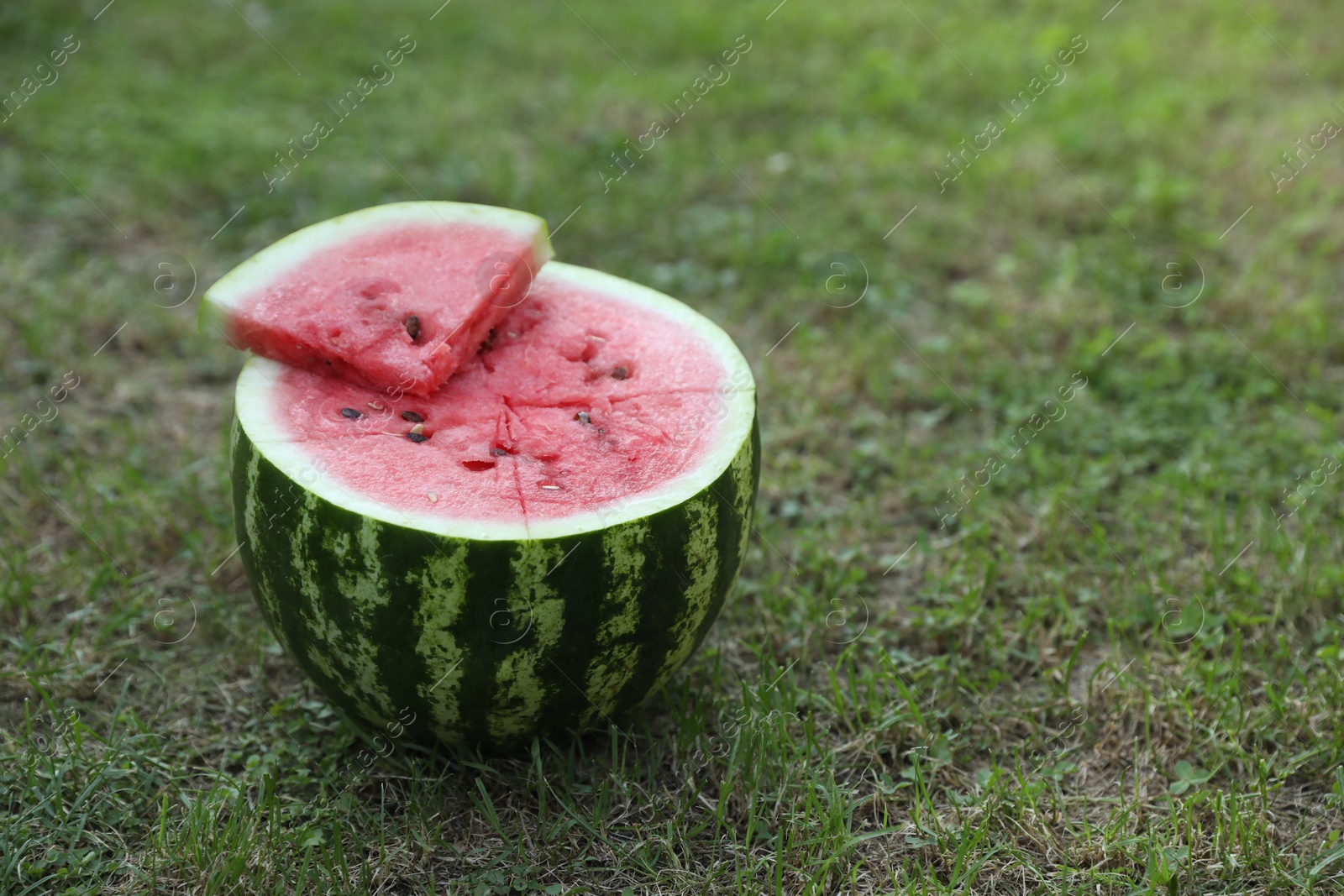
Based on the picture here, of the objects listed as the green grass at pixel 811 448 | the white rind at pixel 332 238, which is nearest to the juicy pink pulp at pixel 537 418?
the white rind at pixel 332 238

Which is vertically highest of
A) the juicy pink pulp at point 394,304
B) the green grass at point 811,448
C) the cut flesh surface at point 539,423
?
the juicy pink pulp at point 394,304

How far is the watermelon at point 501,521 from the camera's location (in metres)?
2.04

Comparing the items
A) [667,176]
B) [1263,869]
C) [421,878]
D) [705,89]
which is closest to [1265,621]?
[1263,869]

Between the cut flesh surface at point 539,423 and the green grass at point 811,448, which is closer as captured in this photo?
the cut flesh surface at point 539,423

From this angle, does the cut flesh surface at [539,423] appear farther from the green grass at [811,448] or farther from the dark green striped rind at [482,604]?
the green grass at [811,448]

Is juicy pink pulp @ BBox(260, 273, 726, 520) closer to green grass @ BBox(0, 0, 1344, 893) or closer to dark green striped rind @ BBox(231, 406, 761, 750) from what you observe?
dark green striped rind @ BBox(231, 406, 761, 750)

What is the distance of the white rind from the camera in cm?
238

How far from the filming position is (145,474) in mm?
3383

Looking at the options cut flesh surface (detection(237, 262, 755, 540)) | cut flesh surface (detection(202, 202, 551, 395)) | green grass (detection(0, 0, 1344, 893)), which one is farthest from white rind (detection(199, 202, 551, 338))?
green grass (detection(0, 0, 1344, 893))

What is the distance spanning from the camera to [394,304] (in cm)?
247

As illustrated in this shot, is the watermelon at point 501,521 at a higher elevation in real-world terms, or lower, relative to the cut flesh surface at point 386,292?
lower

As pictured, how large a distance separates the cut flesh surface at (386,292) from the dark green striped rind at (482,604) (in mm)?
273

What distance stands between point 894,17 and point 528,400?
16.1 feet

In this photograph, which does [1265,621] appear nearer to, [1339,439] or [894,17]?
[1339,439]
